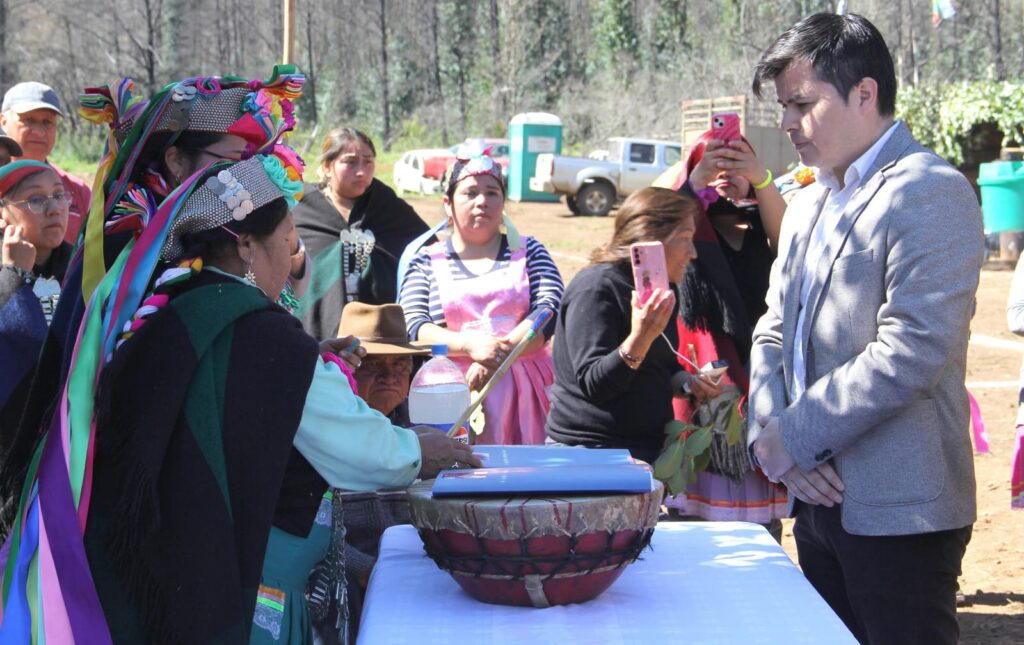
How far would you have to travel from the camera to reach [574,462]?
→ 236 centimetres

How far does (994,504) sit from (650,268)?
3448mm

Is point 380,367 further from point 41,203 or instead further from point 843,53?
point 843,53

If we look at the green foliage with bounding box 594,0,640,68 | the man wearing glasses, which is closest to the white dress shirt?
the man wearing glasses

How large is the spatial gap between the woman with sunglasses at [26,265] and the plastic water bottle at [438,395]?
1.34 meters

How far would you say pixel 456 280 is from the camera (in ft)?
15.3

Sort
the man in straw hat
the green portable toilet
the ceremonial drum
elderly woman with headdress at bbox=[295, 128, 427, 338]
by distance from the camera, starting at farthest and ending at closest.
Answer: the green portable toilet
elderly woman with headdress at bbox=[295, 128, 427, 338]
the man in straw hat
the ceremonial drum

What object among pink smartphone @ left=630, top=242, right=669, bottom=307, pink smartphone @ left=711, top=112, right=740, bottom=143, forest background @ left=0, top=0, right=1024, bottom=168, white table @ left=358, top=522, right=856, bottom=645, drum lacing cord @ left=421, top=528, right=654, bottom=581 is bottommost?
white table @ left=358, top=522, right=856, bottom=645

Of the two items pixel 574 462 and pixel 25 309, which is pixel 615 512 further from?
pixel 25 309

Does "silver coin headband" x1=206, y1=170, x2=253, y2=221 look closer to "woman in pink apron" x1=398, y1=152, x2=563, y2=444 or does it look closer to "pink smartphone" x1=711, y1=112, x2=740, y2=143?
"pink smartphone" x1=711, y1=112, x2=740, y2=143

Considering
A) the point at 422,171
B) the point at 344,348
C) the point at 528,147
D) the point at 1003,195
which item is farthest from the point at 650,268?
the point at 528,147

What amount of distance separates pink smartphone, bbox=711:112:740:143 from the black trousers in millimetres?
1714

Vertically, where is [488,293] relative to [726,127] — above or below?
below

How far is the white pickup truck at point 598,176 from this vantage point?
2392cm

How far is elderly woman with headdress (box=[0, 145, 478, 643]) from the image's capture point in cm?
211
